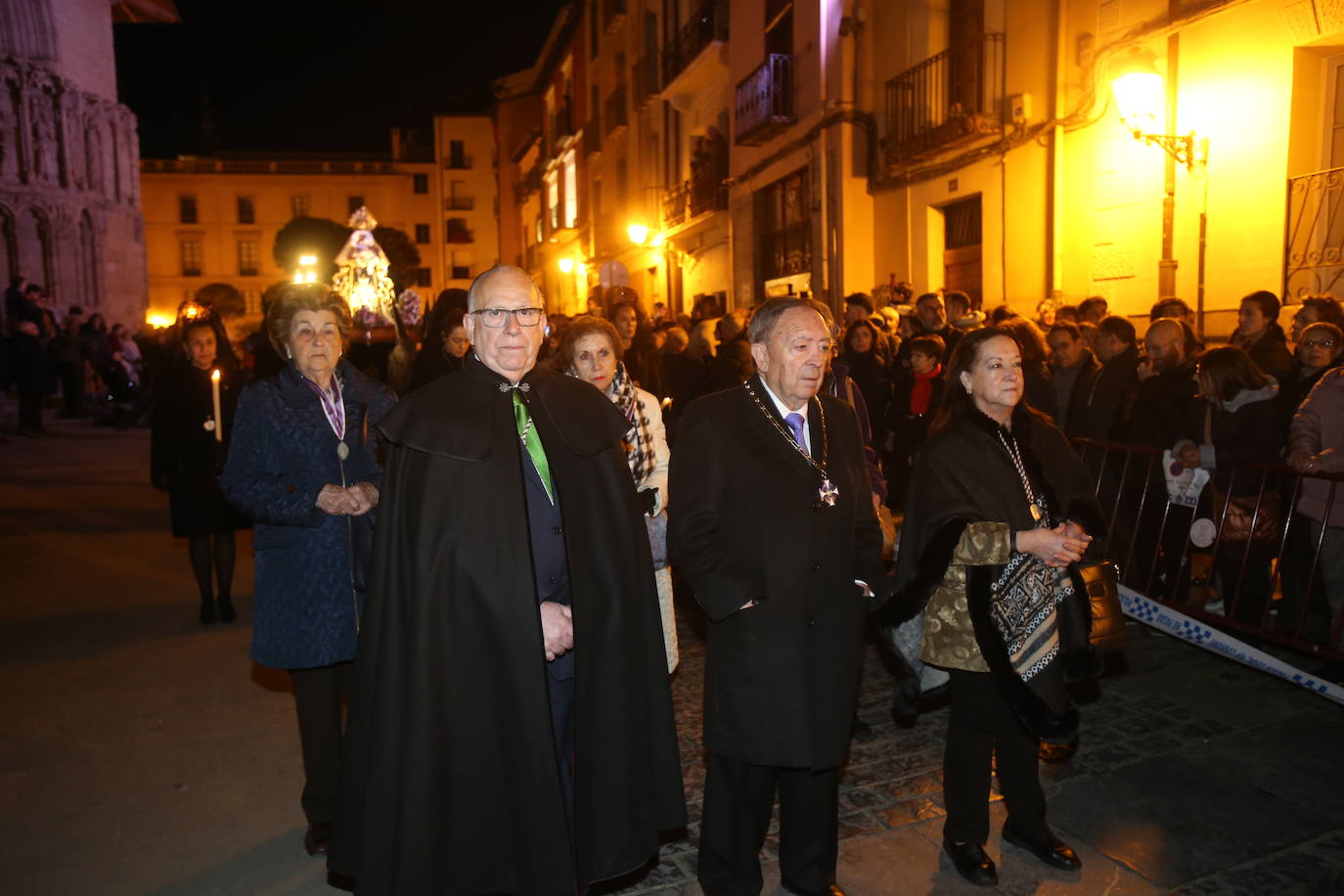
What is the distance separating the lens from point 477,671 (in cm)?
281

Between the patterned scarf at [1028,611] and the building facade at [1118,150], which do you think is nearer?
the patterned scarf at [1028,611]

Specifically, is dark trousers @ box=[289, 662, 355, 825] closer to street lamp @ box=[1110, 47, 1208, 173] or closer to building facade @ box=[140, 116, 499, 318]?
street lamp @ box=[1110, 47, 1208, 173]

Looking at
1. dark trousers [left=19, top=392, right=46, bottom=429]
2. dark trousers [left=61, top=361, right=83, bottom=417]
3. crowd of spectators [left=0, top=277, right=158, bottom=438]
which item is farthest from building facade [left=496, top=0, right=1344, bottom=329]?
dark trousers [left=61, top=361, right=83, bottom=417]

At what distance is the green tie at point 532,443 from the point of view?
9.65ft

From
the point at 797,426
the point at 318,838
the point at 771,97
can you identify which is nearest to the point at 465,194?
the point at 771,97

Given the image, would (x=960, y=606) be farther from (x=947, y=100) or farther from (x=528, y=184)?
(x=528, y=184)

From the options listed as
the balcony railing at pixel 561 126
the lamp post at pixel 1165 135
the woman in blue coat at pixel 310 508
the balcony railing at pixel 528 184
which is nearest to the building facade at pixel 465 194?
the balcony railing at pixel 528 184

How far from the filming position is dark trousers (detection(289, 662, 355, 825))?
376cm

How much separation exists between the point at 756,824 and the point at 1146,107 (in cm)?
831

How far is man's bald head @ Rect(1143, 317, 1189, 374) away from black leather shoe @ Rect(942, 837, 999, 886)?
395 centimetres

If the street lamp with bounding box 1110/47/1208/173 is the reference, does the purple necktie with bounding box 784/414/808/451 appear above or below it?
below

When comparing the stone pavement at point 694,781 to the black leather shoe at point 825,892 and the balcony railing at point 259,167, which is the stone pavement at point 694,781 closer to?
the black leather shoe at point 825,892

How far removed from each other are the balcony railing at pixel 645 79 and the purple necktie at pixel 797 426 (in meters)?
22.2

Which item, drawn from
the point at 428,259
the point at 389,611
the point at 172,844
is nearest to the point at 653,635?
the point at 389,611
